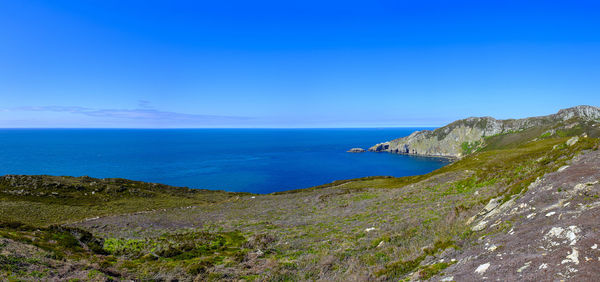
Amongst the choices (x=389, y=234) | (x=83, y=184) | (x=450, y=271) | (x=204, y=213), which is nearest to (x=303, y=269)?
(x=389, y=234)

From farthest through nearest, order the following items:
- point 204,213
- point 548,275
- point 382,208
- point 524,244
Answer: point 204,213, point 382,208, point 524,244, point 548,275

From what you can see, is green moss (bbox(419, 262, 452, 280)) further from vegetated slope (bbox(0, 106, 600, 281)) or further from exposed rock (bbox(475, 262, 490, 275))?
exposed rock (bbox(475, 262, 490, 275))

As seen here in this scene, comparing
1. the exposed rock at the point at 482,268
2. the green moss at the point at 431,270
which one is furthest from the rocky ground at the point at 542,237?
Answer: the green moss at the point at 431,270

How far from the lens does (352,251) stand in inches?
802

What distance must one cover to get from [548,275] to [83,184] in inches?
3871

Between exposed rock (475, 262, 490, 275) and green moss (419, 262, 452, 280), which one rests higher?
exposed rock (475, 262, 490, 275)

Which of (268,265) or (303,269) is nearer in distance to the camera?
(303,269)

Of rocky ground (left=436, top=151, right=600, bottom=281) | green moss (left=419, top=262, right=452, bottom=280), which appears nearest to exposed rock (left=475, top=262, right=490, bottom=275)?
rocky ground (left=436, top=151, right=600, bottom=281)

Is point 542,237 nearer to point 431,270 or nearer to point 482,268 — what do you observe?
point 482,268

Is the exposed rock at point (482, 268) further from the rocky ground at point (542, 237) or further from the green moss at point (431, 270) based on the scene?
the green moss at point (431, 270)

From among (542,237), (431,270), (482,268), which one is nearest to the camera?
(482,268)

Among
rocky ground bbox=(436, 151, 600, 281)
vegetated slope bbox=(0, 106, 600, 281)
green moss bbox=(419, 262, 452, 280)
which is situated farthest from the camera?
green moss bbox=(419, 262, 452, 280)

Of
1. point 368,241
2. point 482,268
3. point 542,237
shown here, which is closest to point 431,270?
point 482,268

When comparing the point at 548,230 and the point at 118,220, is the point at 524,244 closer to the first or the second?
the point at 548,230
